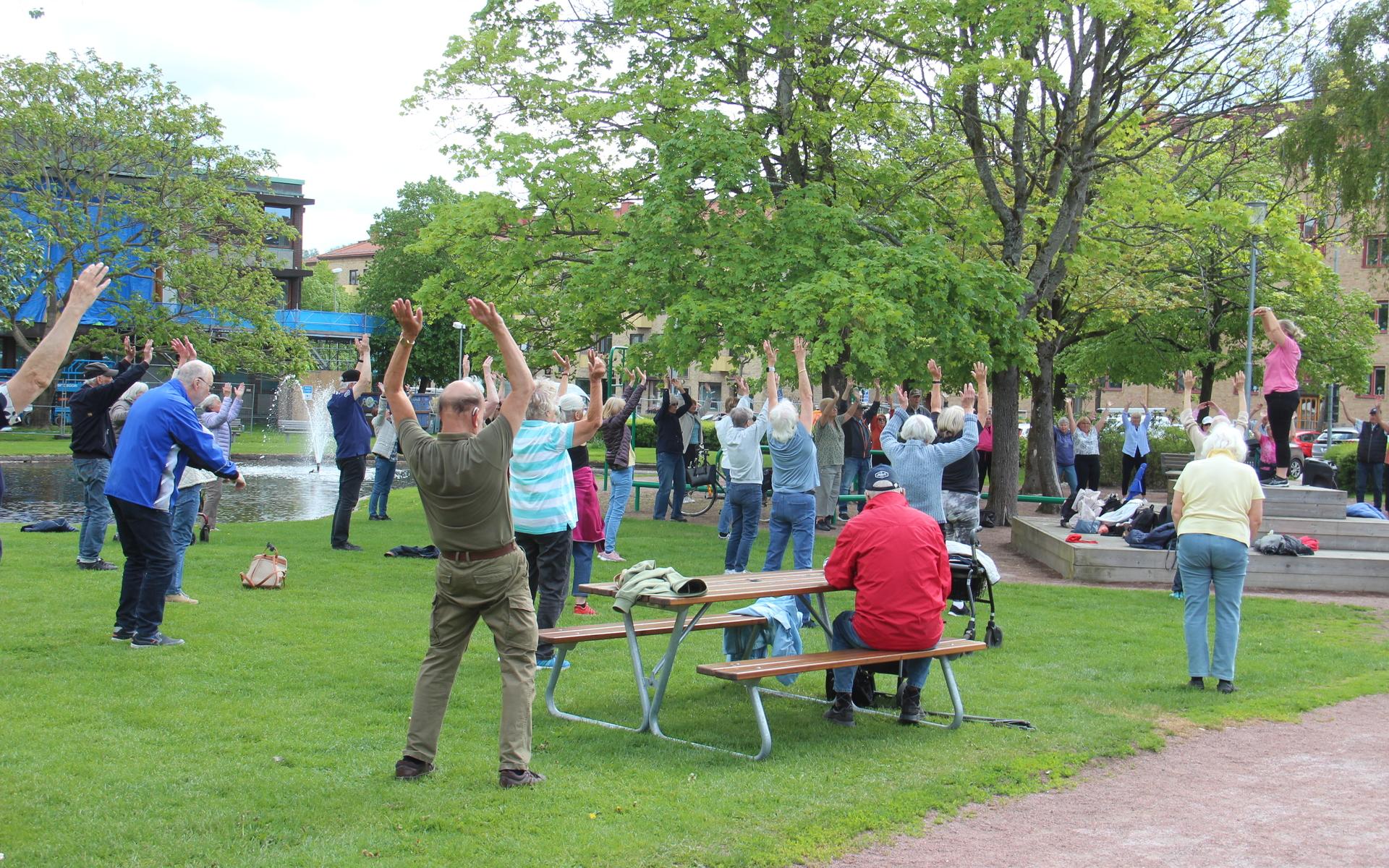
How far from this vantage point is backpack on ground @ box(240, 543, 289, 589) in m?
10.6

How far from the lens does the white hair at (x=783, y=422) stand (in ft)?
34.8

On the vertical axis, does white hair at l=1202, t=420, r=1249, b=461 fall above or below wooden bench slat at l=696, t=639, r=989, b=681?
above

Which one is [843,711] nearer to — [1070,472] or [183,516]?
[183,516]

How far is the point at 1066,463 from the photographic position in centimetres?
2206

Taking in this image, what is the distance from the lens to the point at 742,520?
11.8 m

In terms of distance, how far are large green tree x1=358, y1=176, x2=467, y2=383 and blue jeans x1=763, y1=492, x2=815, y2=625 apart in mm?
54069

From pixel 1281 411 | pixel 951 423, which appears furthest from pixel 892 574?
pixel 1281 411

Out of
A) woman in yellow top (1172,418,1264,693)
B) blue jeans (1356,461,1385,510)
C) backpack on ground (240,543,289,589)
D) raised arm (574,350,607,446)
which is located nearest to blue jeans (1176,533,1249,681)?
woman in yellow top (1172,418,1264,693)

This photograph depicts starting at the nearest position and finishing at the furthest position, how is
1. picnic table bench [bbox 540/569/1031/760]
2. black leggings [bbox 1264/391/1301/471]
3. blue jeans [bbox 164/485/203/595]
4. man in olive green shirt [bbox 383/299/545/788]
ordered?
man in olive green shirt [bbox 383/299/545/788] → picnic table bench [bbox 540/569/1031/760] → blue jeans [bbox 164/485/203/595] → black leggings [bbox 1264/391/1301/471]

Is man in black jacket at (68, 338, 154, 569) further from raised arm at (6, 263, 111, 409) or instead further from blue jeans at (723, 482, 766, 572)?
raised arm at (6, 263, 111, 409)

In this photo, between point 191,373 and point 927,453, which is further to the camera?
point 927,453

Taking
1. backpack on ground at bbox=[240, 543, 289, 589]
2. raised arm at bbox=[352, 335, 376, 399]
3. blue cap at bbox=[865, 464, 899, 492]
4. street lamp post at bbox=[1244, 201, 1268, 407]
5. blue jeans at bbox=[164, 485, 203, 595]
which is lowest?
backpack on ground at bbox=[240, 543, 289, 589]

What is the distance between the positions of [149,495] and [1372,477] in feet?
71.8

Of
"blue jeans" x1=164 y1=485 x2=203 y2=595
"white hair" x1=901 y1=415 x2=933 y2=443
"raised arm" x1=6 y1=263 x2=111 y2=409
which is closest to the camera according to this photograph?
"raised arm" x1=6 y1=263 x2=111 y2=409
